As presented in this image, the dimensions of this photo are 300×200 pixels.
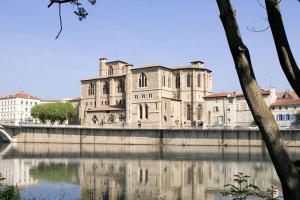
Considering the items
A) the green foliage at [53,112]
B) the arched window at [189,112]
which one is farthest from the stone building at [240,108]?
the green foliage at [53,112]

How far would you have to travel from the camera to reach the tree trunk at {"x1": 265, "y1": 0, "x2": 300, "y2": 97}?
479 centimetres

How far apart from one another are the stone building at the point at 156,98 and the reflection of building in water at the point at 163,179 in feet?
127

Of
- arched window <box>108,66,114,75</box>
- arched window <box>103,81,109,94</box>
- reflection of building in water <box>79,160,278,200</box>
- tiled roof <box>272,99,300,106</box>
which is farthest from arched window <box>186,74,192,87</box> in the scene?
reflection of building in water <box>79,160,278,200</box>

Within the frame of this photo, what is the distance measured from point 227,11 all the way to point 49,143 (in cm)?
7326

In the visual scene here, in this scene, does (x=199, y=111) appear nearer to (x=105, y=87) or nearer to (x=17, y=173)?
(x=105, y=87)

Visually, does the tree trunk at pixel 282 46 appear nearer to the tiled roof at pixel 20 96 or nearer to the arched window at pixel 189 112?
the arched window at pixel 189 112

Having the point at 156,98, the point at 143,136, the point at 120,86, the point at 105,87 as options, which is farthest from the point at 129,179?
the point at 105,87

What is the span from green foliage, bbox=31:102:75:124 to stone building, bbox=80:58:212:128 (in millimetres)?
7103

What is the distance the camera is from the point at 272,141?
4828 millimetres

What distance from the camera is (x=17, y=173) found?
32469 mm

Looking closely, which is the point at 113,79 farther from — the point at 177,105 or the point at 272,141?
the point at 272,141

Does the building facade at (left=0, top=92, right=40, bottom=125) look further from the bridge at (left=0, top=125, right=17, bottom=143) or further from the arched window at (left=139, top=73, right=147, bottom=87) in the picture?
the arched window at (left=139, top=73, right=147, bottom=87)

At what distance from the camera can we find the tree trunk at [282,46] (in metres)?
4.79

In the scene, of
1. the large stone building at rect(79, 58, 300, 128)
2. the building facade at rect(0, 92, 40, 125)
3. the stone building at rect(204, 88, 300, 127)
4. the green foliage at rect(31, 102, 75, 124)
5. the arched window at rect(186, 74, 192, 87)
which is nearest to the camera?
the stone building at rect(204, 88, 300, 127)
